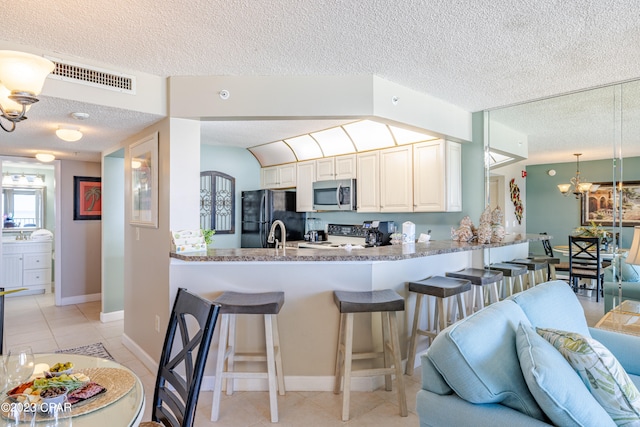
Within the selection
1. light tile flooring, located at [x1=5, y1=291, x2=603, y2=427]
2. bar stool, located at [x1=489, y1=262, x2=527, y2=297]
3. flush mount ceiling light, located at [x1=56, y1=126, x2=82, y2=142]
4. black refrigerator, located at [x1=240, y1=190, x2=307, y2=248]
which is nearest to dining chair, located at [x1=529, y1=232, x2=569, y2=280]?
bar stool, located at [x1=489, y1=262, x2=527, y2=297]

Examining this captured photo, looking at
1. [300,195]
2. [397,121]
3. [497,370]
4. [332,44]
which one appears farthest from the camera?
[300,195]

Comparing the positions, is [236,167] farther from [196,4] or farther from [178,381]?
[178,381]

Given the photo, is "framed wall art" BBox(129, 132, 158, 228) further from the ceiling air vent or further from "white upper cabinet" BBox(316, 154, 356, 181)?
"white upper cabinet" BBox(316, 154, 356, 181)

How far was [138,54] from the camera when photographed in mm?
2412

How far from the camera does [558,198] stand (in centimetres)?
333

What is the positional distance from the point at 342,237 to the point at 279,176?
1295 millimetres

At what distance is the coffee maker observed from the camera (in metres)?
4.56

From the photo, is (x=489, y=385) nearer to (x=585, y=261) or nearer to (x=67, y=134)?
(x=585, y=261)

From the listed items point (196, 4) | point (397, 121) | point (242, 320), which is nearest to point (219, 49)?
point (196, 4)

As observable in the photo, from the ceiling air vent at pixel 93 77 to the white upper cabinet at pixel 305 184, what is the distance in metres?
2.65

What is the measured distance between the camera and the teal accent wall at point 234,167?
5137 mm

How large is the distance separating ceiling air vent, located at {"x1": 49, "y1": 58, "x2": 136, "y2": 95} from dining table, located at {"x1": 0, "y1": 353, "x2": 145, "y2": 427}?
6.10 ft

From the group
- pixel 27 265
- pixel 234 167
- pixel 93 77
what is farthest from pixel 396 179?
pixel 27 265

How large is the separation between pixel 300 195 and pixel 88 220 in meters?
3.15
